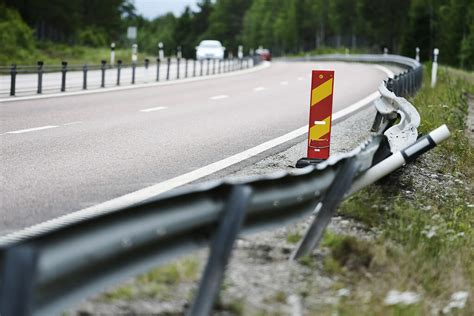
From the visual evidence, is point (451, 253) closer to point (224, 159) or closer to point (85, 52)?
point (224, 159)

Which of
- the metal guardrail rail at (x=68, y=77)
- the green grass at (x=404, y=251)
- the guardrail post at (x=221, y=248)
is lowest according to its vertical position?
the metal guardrail rail at (x=68, y=77)

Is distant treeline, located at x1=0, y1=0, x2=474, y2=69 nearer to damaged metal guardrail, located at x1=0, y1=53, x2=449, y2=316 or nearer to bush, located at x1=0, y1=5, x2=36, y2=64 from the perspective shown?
bush, located at x1=0, y1=5, x2=36, y2=64

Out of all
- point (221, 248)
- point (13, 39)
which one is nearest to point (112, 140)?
point (221, 248)

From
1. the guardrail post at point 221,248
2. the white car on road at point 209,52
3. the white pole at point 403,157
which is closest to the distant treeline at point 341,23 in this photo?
the white car on road at point 209,52

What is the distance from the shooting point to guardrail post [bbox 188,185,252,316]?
3.87 metres

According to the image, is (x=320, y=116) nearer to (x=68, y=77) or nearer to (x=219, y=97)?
(x=219, y=97)

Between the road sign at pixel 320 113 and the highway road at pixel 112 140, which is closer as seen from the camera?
the highway road at pixel 112 140

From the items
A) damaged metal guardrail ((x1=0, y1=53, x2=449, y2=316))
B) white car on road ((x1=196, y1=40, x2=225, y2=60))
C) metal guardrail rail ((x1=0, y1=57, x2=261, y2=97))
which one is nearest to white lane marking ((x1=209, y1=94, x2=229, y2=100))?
metal guardrail rail ((x1=0, y1=57, x2=261, y2=97))

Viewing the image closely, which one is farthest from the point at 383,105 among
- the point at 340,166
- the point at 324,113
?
the point at 340,166

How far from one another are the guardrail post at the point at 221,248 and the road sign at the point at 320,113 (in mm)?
5128

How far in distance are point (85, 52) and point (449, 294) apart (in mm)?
65874

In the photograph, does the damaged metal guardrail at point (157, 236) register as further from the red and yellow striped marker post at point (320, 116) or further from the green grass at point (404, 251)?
the red and yellow striped marker post at point (320, 116)

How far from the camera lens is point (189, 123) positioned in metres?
15.7

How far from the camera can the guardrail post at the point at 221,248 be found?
12.7 feet
